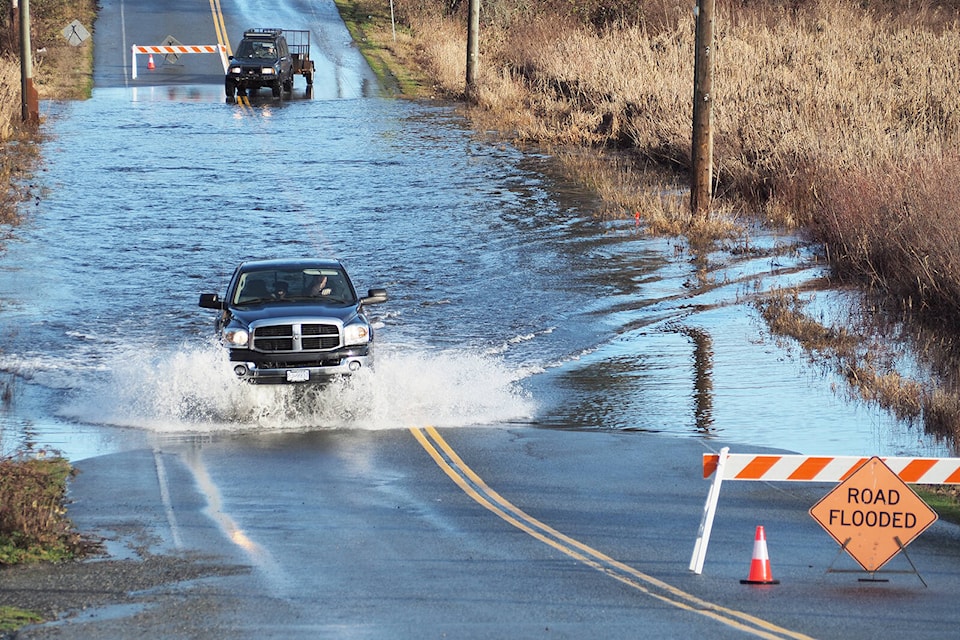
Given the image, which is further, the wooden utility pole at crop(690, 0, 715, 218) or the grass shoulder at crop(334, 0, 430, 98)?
the grass shoulder at crop(334, 0, 430, 98)

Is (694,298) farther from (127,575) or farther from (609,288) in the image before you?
(127,575)

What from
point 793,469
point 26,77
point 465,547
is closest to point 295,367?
point 465,547

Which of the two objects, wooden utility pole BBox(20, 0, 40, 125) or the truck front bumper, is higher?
wooden utility pole BBox(20, 0, 40, 125)

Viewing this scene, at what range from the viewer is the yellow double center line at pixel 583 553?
1043cm

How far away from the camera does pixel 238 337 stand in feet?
59.3

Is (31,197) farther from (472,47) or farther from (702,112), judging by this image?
(472,47)

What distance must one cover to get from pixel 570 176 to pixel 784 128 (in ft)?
26.4

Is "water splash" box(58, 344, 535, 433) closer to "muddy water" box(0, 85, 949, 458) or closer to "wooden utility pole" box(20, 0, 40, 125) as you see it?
"muddy water" box(0, 85, 949, 458)

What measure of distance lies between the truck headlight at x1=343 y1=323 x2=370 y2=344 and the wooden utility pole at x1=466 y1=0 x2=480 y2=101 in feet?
115

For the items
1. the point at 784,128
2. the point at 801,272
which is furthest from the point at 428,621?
the point at 784,128

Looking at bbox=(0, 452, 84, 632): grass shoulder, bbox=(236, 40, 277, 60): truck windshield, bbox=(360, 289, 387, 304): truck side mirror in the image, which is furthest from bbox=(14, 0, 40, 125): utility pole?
Result: bbox=(0, 452, 84, 632): grass shoulder

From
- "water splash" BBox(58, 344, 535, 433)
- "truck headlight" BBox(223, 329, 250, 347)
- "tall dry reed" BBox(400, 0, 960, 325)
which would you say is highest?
"tall dry reed" BBox(400, 0, 960, 325)

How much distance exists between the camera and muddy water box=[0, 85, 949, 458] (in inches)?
715

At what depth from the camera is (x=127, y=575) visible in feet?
38.5
